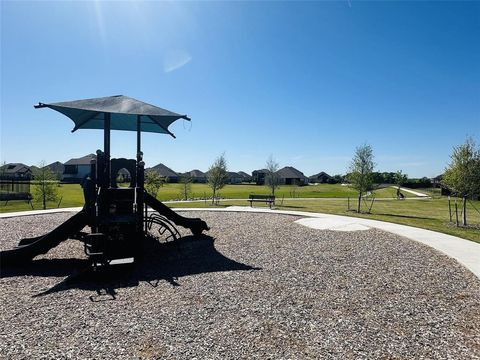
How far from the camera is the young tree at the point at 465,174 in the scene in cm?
1620

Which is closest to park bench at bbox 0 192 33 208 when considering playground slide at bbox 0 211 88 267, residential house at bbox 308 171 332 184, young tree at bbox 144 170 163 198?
young tree at bbox 144 170 163 198

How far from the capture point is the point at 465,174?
16375 mm

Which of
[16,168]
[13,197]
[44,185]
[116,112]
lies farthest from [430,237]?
[16,168]

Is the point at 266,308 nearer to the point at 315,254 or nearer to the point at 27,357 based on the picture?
the point at 27,357

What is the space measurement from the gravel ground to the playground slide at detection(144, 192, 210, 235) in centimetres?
160

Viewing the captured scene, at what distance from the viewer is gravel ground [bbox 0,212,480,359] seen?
4121mm

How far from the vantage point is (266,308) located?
17.6 ft

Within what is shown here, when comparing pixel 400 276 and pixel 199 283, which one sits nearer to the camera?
pixel 199 283

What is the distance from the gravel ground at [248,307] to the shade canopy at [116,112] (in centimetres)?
445

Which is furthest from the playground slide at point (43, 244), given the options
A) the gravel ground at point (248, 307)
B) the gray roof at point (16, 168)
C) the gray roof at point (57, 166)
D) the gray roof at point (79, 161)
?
the gray roof at point (57, 166)

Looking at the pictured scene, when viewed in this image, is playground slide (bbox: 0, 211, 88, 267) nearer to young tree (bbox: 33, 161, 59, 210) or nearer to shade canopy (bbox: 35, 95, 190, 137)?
shade canopy (bbox: 35, 95, 190, 137)

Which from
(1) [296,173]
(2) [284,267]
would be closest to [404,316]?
(2) [284,267]

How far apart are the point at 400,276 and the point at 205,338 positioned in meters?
5.40

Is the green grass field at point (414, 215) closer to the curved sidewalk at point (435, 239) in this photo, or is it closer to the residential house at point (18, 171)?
the curved sidewalk at point (435, 239)
